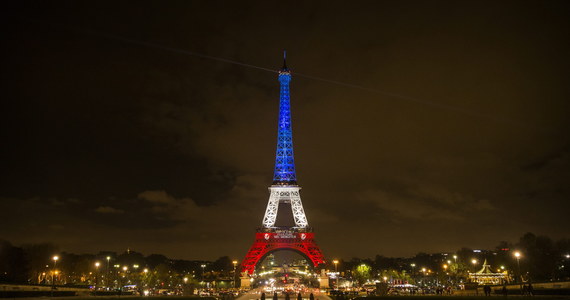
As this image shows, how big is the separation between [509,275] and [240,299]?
6157 cm

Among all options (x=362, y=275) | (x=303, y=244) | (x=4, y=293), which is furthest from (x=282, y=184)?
(x=4, y=293)

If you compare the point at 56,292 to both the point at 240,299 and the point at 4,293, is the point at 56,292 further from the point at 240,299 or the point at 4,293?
the point at 240,299

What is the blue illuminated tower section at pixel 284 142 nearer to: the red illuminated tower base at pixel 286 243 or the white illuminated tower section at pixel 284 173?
the white illuminated tower section at pixel 284 173

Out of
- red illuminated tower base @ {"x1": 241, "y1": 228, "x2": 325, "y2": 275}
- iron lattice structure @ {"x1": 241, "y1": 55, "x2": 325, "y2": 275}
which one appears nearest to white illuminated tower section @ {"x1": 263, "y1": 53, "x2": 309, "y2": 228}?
iron lattice structure @ {"x1": 241, "y1": 55, "x2": 325, "y2": 275}

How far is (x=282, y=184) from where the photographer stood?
11638 cm

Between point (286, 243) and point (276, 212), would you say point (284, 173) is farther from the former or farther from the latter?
point (286, 243)

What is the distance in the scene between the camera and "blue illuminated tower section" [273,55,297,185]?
11819 centimetres

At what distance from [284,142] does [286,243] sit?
25840 mm

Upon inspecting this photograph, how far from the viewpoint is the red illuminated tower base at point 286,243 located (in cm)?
10875

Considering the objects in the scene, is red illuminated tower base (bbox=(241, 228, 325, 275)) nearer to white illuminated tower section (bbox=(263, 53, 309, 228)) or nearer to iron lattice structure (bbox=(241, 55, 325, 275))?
iron lattice structure (bbox=(241, 55, 325, 275))

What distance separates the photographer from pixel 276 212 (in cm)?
11569

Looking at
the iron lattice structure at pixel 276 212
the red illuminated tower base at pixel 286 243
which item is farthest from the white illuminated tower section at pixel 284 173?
the red illuminated tower base at pixel 286 243

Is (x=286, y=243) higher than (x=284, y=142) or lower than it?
lower

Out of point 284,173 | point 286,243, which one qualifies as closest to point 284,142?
point 284,173
